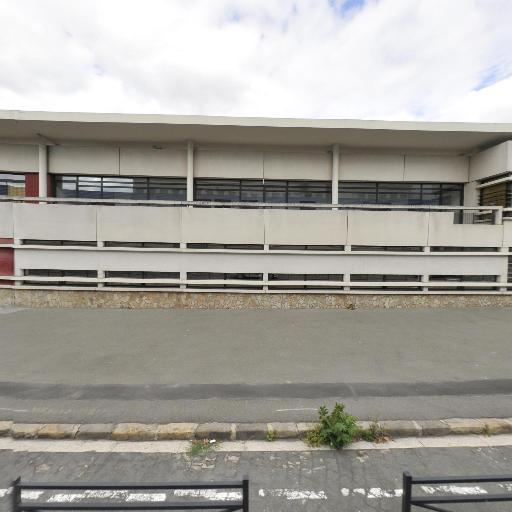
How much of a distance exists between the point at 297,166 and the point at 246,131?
103 inches

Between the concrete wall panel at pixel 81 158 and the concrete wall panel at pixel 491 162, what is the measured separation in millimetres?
14427

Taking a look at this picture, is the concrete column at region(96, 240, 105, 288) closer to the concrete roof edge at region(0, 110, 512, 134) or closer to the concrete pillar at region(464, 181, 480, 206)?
the concrete roof edge at region(0, 110, 512, 134)

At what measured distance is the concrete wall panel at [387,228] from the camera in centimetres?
914

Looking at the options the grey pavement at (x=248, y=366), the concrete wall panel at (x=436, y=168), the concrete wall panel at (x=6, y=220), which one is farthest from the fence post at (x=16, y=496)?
the concrete wall panel at (x=436, y=168)

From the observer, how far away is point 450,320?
7.90 m

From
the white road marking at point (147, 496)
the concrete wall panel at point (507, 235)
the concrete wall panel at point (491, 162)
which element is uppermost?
the concrete wall panel at point (491, 162)

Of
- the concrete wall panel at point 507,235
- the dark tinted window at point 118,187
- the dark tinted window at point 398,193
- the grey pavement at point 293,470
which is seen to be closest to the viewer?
the grey pavement at point 293,470

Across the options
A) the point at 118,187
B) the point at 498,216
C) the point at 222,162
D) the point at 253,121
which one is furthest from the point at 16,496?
the point at 498,216

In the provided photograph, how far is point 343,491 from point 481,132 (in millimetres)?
11865

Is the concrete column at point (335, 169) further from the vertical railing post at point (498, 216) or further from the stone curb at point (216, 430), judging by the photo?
the stone curb at point (216, 430)

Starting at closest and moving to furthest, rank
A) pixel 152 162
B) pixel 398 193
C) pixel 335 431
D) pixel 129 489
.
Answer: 1. pixel 129 489
2. pixel 335 431
3. pixel 152 162
4. pixel 398 193

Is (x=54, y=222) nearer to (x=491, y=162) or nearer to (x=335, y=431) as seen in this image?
(x=335, y=431)

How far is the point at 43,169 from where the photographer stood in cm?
1077

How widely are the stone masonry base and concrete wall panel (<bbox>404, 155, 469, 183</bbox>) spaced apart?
17.0ft
